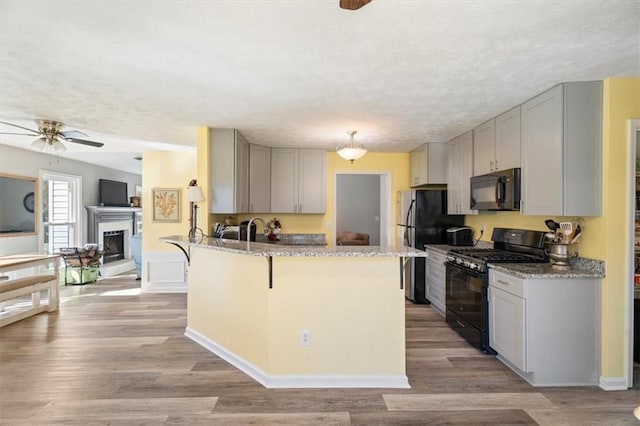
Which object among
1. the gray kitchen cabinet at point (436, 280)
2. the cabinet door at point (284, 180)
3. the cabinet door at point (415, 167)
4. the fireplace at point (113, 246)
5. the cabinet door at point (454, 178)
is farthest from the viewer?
the fireplace at point (113, 246)

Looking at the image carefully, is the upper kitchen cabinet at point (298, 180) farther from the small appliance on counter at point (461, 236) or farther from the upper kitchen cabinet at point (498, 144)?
the upper kitchen cabinet at point (498, 144)

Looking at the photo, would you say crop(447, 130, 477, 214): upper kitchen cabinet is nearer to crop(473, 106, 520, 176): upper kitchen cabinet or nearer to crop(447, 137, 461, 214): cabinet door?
crop(447, 137, 461, 214): cabinet door

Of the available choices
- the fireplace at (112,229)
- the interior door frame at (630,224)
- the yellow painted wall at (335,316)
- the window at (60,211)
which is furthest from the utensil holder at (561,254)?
the fireplace at (112,229)

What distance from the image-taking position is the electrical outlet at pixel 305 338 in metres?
2.55

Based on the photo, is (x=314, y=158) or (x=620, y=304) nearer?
(x=620, y=304)

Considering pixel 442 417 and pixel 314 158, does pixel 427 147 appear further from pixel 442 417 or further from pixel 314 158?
pixel 442 417

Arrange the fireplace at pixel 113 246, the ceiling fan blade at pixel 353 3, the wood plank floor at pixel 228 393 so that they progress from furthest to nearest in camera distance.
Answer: the fireplace at pixel 113 246, the wood plank floor at pixel 228 393, the ceiling fan blade at pixel 353 3

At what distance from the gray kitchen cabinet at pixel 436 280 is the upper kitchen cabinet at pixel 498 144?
121 cm

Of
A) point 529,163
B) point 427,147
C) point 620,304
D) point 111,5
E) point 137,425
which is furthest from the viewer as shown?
point 427,147

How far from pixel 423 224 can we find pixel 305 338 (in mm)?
2832

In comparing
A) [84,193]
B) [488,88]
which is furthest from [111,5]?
[84,193]

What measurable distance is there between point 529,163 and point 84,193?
8021 mm

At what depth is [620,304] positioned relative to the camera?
2.51 metres

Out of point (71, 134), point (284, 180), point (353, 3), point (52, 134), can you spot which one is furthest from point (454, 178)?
point (52, 134)
